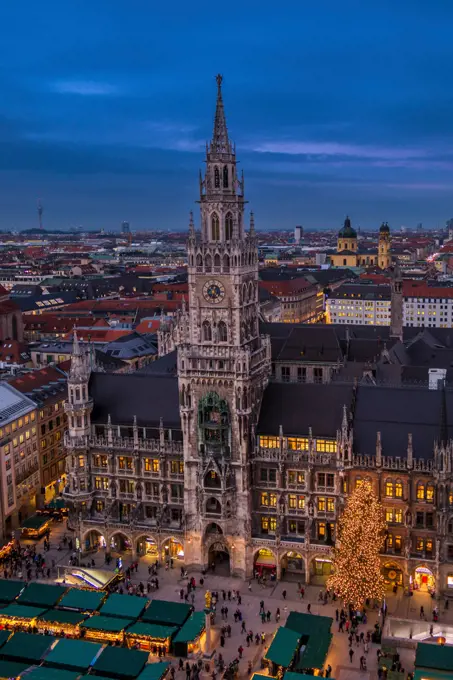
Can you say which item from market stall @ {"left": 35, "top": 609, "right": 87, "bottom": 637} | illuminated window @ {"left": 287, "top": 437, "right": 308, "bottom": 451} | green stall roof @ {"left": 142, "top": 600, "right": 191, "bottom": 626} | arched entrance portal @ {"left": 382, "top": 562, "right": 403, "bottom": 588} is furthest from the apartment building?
arched entrance portal @ {"left": 382, "top": 562, "right": 403, "bottom": 588}

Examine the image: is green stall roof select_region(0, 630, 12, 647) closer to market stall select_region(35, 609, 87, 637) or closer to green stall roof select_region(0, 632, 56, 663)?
green stall roof select_region(0, 632, 56, 663)

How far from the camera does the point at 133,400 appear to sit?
303 feet

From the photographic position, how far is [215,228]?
82.2m

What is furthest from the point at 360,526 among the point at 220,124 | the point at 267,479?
the point at 220,124

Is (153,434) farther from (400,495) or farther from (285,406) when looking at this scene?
(400,495)

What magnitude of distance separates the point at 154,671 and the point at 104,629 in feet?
26.6

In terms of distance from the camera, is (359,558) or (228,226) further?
(228,226)

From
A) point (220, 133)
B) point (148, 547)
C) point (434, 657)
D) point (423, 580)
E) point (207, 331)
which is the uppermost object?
point (220, 133)

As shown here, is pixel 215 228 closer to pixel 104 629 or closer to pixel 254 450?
pixel 254 450

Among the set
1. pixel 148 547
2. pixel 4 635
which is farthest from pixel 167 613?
pixel 148 547

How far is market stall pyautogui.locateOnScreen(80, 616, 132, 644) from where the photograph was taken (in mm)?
70250

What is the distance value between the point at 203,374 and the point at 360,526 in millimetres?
22977

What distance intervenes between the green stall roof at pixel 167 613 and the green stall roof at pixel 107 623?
2.14 metres

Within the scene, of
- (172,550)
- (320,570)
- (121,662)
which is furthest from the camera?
(172,550)
